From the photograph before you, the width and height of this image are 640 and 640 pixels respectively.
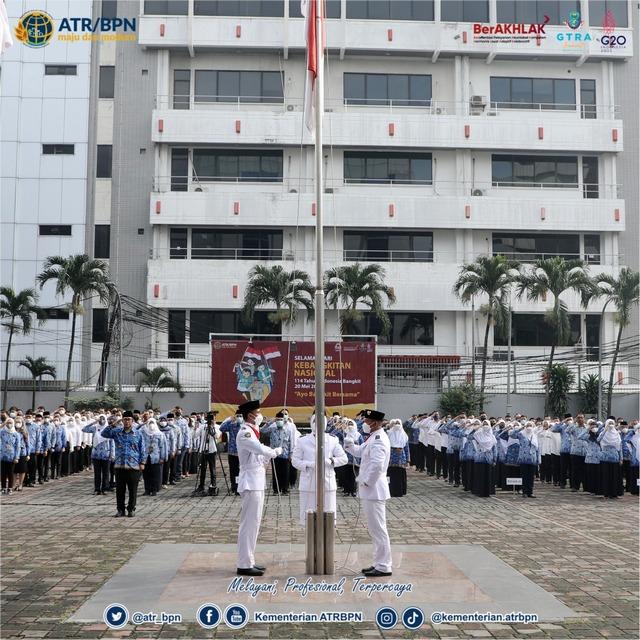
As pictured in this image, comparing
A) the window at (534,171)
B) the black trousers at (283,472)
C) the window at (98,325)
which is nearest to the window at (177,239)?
the window at (98,325)

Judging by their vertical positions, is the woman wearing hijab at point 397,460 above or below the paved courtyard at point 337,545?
above

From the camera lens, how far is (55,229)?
44750mm

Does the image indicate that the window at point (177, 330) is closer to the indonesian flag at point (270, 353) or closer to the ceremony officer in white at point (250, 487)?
the indonesian flag at point (270, 353)

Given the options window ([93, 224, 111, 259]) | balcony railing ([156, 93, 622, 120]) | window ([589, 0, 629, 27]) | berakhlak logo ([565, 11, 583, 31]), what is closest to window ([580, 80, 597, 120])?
balcony railing ([156, 93, 622, 120])

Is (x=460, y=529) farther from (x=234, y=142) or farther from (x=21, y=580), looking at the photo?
(x=234, y=142)

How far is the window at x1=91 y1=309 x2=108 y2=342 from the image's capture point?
44719mm

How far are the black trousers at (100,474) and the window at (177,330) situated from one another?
2382 centimetres

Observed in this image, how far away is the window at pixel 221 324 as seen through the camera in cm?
4394

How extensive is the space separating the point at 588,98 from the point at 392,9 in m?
12.0

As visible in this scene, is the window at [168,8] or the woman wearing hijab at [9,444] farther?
the window at [168,8]

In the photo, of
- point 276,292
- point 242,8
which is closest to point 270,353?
point 276,292

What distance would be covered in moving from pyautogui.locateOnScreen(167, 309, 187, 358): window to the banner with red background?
526 inches

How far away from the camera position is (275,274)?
127ft

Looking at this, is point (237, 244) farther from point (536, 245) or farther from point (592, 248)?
point (592, 248)
